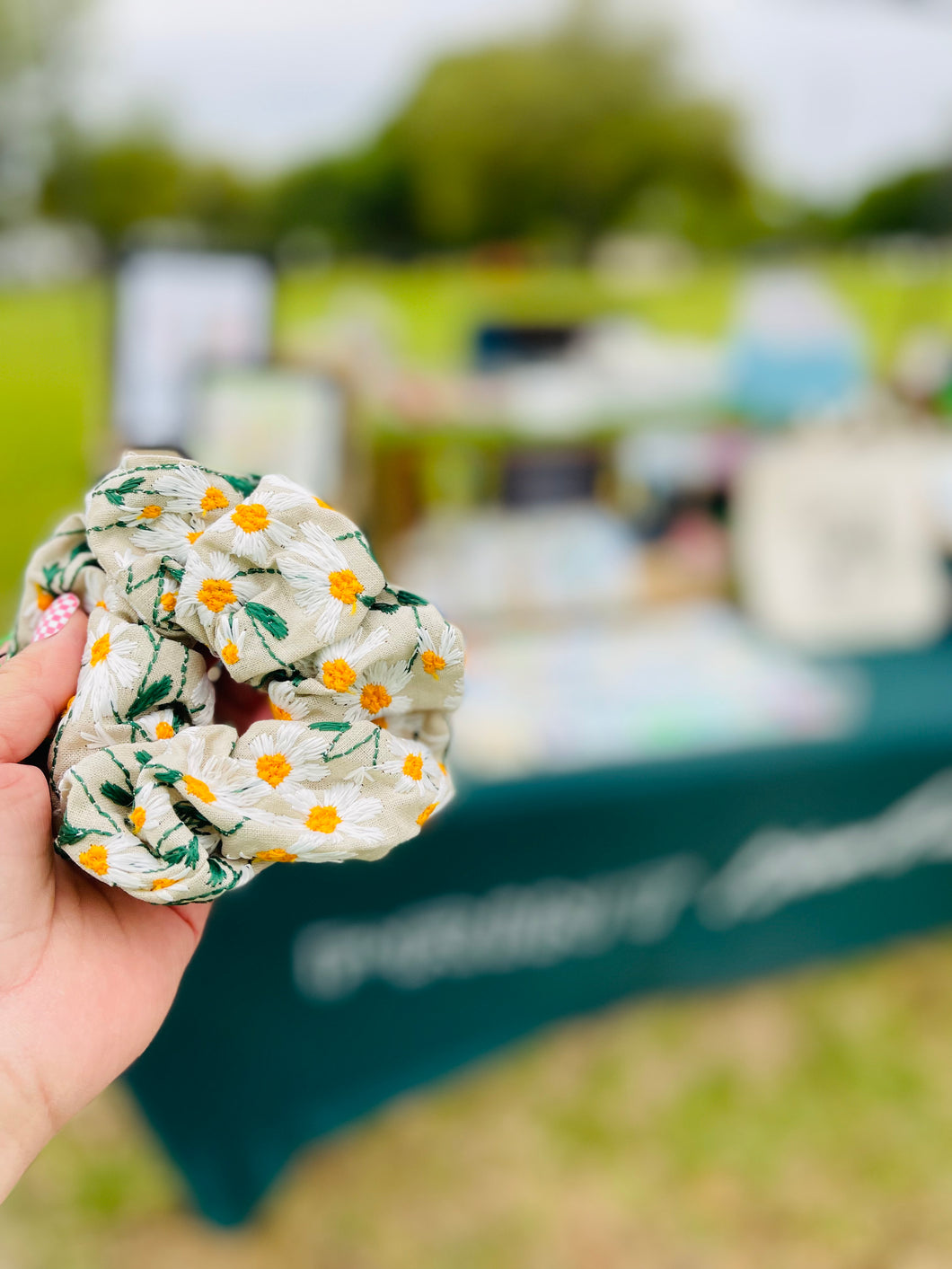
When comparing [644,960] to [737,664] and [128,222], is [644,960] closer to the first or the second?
[737,664]

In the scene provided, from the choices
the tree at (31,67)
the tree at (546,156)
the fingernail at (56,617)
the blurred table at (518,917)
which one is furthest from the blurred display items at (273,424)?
the tree at (31,67)

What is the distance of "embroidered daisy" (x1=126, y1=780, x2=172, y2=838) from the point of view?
0.51m

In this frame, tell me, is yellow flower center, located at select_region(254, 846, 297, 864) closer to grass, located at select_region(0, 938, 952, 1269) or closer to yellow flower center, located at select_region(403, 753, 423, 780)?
yellow flower center, located at select_region(403, 753, 423, 780)

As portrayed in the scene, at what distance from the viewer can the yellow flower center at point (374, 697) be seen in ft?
1.85

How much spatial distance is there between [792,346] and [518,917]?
1706 mm

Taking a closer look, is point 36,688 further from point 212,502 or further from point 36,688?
point 212,502

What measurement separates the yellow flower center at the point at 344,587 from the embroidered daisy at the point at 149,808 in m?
0.15

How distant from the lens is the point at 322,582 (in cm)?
53

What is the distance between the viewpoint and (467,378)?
6.98 ft

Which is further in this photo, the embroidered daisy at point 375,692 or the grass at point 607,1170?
the grass at point 607,1170

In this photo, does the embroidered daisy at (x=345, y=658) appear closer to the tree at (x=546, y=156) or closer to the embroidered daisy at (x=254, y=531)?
the embroidered daisy at (x=254, y=531)

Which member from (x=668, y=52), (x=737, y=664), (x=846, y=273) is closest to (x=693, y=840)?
(x=737, y=664)

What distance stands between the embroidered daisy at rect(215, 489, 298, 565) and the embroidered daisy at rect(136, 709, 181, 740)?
113 millimetres

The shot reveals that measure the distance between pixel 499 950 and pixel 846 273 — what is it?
1.99m
